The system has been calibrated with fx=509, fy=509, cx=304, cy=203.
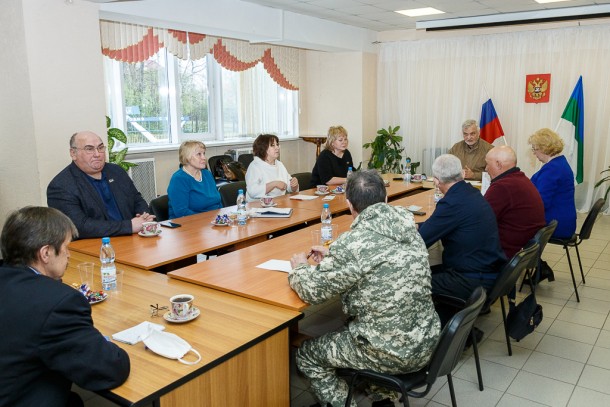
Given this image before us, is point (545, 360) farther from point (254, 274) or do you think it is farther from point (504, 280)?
point (254, 274)

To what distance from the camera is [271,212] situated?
4.01 metres

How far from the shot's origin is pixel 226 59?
7121 millimetres

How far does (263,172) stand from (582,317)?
290 cm

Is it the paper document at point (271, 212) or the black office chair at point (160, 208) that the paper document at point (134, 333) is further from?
the black office chair at point (160, 208)

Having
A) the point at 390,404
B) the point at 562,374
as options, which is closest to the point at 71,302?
the point at 390,404

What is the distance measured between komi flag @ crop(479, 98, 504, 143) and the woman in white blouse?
13.7 feet

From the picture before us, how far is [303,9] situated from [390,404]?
555 cm

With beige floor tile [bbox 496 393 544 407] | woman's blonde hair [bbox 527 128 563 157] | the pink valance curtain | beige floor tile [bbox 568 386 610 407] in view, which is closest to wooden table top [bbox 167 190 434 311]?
beige floor tile [bbox 496 393 544 407]

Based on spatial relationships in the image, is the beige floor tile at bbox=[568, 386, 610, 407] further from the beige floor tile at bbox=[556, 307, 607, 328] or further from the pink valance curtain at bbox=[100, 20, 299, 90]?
the pink valance curtain at bbox=[100, 20, 299, 90]

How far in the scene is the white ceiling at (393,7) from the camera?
6.28 m

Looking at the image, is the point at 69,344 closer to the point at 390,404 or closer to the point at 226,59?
the point at 390,404

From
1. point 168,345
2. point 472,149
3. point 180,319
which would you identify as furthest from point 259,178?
point 472,149

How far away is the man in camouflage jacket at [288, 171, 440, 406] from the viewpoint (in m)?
2.00

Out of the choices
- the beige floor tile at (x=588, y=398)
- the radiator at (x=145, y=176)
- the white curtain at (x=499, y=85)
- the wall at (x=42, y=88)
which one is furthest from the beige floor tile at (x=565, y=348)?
the radiator at (x=145, y=176)
